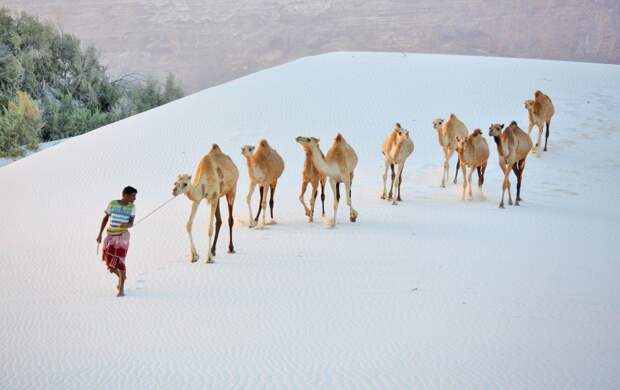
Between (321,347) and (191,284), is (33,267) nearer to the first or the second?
(191,284)

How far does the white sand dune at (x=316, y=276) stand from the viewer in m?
6.21

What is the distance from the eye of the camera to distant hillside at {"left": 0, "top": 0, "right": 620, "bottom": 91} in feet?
211

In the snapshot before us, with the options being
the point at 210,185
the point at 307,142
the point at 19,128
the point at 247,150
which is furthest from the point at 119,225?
the point at 19,128

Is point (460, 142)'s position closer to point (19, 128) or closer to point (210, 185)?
point (210, 185)

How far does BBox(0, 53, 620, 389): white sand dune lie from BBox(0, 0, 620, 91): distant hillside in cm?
4669

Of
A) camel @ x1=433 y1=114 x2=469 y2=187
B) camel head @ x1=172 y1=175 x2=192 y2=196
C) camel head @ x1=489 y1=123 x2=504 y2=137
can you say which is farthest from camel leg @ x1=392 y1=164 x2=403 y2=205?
camel head @ x1=172 y1=175 x2=192 y2=196

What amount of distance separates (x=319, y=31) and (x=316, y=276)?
62.2 metres

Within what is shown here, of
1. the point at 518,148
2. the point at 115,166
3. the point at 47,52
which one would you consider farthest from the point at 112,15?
the point at 518,148

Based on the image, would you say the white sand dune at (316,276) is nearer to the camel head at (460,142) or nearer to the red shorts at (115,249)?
the red shorts at (115,249)

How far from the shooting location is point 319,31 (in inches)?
2719

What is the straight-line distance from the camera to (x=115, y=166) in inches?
622

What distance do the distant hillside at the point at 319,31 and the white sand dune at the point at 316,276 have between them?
1838 inches

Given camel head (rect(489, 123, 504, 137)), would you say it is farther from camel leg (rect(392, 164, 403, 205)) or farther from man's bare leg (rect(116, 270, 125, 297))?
man's bare leg (rect(116, 270, 125, 297))

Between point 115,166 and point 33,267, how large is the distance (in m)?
6.70
